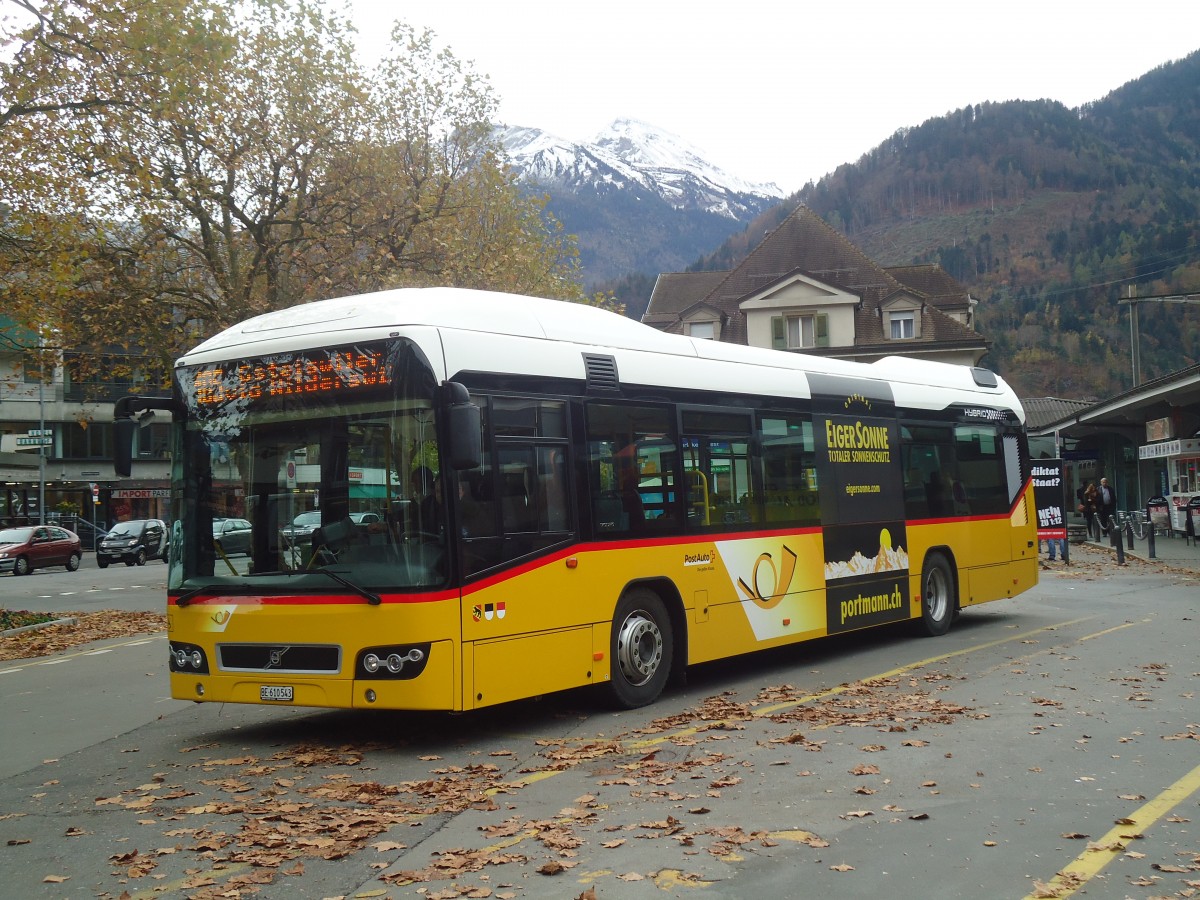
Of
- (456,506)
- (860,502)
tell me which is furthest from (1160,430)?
(456,506)

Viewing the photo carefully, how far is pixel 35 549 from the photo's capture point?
41188mm

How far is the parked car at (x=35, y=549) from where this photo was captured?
40.4m

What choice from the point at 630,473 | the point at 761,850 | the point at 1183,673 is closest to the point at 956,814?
the point at 761,850

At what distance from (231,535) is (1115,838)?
613cm

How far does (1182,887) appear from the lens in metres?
5.17

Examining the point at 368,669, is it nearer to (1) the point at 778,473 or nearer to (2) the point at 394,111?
(1) the point at 778,473

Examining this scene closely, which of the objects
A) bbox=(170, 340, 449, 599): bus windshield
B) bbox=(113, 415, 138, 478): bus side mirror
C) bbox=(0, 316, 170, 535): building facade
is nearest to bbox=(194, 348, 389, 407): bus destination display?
bbox=(170, 340, 449, 599): bus windshield

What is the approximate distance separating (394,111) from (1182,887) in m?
26.6

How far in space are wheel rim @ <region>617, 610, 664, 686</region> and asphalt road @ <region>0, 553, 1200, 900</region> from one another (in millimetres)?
341

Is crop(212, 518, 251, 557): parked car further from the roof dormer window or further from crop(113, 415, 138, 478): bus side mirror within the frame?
the roof dormer window

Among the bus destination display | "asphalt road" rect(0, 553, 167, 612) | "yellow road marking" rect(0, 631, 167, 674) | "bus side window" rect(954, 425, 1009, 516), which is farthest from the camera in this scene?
"asphalt road" rect(0, 553, 167, 612)

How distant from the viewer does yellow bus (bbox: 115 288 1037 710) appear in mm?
8359

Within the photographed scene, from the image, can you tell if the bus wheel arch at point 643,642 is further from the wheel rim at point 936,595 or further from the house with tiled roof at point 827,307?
the house with tiled roof at point 827,307

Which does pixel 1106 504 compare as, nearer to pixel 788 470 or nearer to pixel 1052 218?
pixel 788 470
